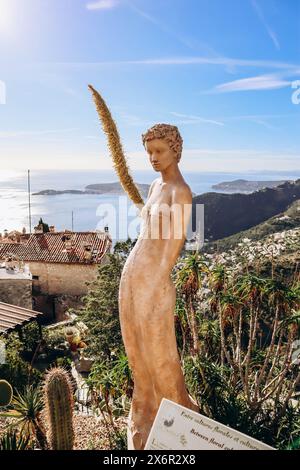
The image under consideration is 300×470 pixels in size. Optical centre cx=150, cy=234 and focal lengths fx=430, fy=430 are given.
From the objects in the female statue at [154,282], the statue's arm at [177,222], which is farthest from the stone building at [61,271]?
the statue's arm at [177,222]

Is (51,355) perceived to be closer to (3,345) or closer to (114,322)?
(114,322)

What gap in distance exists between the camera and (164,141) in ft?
14.9

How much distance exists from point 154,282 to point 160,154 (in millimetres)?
1358

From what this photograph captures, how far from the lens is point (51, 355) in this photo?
16609 mm

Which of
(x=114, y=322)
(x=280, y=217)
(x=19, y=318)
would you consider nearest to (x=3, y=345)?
(x=19, y=318)

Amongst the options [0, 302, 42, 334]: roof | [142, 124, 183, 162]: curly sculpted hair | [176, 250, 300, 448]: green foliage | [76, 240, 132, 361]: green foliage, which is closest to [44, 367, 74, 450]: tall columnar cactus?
[176, 250, 300, 448]: green foliage

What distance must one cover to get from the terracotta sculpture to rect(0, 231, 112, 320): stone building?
18746mm

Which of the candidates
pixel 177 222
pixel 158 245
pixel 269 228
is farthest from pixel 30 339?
pixel 269 228

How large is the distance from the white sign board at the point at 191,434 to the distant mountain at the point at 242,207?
28730 mm

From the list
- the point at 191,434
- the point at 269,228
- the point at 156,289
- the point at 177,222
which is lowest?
the point at 191,434

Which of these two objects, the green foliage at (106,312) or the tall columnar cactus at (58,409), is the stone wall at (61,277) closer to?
the green foliage at (106,312)

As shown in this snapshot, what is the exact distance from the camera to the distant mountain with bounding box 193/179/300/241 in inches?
1361

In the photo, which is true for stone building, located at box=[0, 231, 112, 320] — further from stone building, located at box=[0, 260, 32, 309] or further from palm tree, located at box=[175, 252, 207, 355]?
palm tree, located at box=[175, 252, 207, 355]

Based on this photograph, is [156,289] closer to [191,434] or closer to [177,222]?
[177,222]
